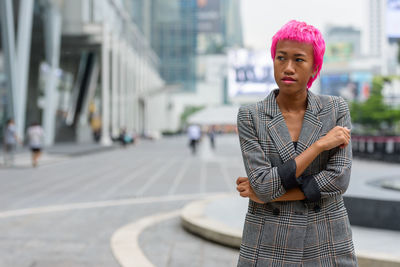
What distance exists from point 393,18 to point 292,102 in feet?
26.7

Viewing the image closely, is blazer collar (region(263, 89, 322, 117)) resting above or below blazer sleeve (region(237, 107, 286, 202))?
above

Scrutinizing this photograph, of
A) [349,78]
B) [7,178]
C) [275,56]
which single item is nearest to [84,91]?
[7,178]

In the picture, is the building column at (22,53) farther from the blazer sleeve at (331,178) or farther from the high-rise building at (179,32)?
the high-rise building at (179,32)

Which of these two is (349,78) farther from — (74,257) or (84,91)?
(74,257)

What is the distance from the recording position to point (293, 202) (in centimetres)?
193

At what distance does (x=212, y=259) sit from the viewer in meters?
5.02

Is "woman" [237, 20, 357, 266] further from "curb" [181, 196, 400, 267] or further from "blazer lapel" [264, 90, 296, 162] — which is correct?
"curb" [181, 196, 400, 267]

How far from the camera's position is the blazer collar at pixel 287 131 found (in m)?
1.94

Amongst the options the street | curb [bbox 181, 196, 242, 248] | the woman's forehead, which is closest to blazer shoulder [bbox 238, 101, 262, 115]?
the woman's forehead

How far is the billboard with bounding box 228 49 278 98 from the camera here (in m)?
64.1

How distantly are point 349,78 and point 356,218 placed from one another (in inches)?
5603

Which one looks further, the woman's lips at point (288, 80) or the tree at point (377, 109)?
the tree at point (377, 109)

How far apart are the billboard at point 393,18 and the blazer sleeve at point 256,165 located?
813 cm

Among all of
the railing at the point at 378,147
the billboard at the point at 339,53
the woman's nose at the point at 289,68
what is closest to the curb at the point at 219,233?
the woman's nose at the point at 289,68
